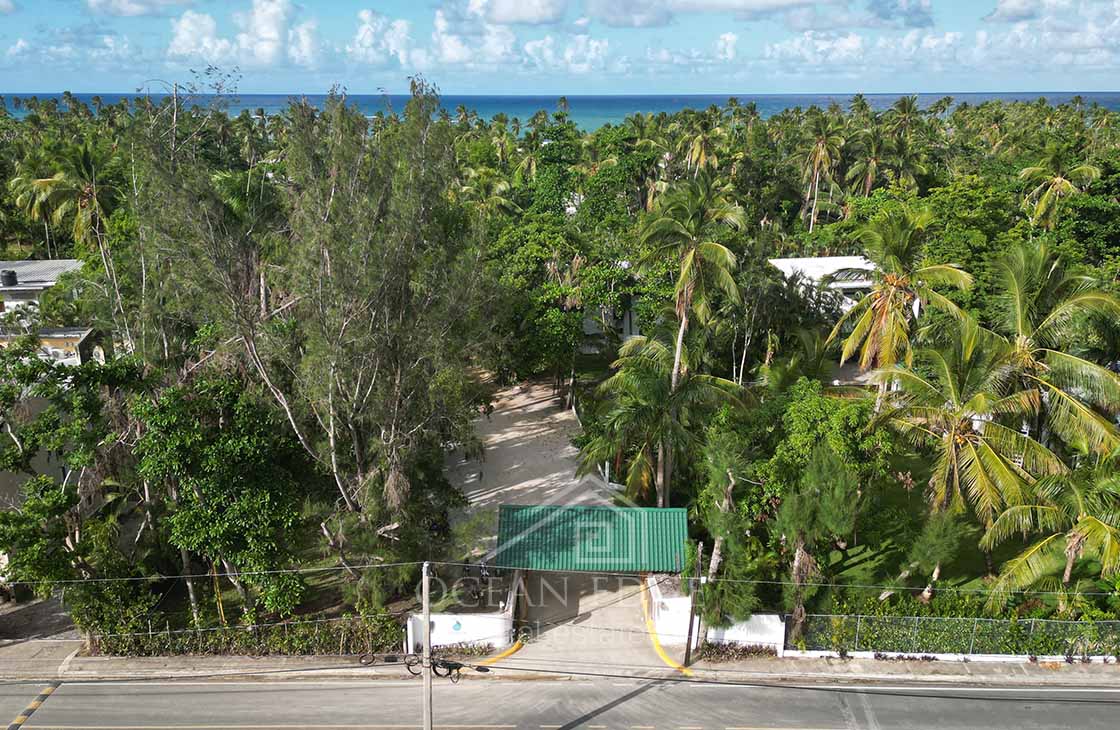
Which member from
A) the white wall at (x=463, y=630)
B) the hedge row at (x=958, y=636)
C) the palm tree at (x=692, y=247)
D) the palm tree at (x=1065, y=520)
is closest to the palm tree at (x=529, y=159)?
the palm tree at (x=692, y=247)

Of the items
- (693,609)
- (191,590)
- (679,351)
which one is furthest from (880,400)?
(191,590)

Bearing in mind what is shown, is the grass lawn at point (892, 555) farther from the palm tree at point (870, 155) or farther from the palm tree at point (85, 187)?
the palm tree at point (870, 155)

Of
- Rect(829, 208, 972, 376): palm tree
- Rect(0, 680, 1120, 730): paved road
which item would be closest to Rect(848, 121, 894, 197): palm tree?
Rect(829, 208, 972, 376): palm tree

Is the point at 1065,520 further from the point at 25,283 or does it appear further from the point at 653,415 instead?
the point at 25,283

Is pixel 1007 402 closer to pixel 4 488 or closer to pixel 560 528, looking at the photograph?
pixel 560 528

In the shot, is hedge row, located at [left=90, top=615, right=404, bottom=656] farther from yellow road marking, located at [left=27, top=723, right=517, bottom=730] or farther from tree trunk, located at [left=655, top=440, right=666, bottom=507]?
tree trunk, located at [left=655, top=440, right=666, bottom=507]

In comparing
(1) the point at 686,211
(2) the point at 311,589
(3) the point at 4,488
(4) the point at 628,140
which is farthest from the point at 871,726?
(4) the point at 628,140
